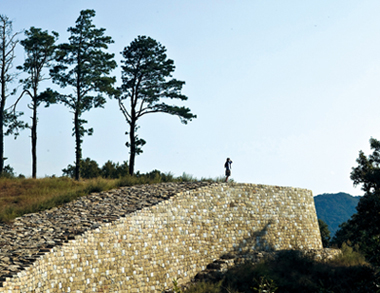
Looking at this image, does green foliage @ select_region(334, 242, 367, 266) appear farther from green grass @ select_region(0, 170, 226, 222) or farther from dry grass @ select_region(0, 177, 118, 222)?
dry grass @ select_region(0, 177, 118, 222)

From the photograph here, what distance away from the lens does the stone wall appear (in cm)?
1381

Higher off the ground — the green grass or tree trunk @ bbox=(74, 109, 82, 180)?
tree trunk @ bbox=(74, 109, 82, 180)

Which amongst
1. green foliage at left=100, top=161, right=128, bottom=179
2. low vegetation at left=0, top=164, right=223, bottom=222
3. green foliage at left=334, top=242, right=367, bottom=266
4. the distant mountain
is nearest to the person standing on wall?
low vegetation at left=0, top=164, right=223, bottom=222

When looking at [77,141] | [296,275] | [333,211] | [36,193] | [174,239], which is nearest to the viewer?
[174,239]

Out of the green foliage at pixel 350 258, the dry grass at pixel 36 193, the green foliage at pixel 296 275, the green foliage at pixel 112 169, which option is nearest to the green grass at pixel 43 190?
the dry grass at pixel 36 193

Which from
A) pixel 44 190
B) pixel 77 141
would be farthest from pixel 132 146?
pixel 44 190

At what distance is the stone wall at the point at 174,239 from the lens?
1381 cm

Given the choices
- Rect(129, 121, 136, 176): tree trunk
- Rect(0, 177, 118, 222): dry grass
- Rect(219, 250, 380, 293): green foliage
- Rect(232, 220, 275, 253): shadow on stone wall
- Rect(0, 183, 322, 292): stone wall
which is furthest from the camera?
Rect(129, 121, 136, 176): tree trunk

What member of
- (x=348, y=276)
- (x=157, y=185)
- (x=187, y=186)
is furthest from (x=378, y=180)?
(x=157, y=185)

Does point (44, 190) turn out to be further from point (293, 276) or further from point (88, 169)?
point (88, 169)

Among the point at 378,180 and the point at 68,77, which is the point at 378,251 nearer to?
the point at 378,180

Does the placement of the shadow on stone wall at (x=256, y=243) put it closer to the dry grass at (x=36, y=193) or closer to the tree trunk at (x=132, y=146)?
the dry grass at (x=36, y=193)

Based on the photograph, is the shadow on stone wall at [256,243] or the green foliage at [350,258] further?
the shadow on stone wall at [256,243]

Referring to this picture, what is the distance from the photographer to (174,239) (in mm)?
19062
